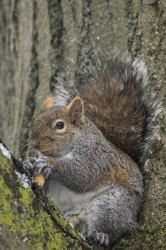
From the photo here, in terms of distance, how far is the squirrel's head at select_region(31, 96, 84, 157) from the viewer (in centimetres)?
204

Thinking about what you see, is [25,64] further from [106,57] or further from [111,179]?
[111,179]

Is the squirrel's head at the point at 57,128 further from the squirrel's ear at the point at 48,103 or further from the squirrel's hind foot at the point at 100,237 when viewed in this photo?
the squirrel's hind foot at the point at 100,237

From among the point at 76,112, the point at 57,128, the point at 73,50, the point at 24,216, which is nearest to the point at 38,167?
the point at 57,128

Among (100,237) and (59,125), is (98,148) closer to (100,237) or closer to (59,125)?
(59,125)

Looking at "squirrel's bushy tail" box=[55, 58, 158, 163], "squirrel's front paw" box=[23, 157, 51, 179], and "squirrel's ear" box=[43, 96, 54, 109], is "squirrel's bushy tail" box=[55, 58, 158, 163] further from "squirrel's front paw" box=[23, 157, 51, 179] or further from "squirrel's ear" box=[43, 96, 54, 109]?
Result: "squirrel's front paw" box=[23, 157, 51, 179]

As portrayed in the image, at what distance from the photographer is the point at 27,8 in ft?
9.05

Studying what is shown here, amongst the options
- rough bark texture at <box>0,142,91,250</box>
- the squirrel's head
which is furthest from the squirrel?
rough bark texture at <box>0,142,91,250</box>

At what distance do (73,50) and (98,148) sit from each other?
0.60 metres

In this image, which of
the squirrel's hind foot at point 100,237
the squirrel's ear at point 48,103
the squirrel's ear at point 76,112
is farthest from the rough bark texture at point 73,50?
the squirrel's ear at point 76,112

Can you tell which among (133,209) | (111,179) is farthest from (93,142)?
(133,209)

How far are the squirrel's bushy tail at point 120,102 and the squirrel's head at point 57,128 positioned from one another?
15 cm

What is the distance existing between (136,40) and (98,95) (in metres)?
0.32

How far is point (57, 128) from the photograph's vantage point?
2.12 metres

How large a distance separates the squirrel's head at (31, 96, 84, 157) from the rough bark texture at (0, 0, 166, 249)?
0.31 m
